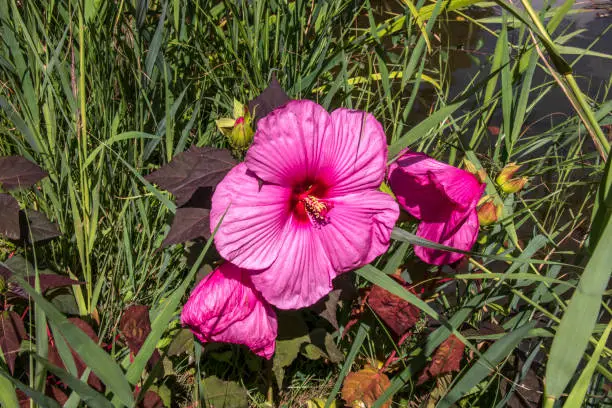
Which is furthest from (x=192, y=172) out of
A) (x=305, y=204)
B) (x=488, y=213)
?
(x=488, y=213)

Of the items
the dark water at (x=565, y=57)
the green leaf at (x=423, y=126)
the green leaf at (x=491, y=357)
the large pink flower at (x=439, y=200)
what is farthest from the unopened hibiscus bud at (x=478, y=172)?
the dark water at (x=565, y=57)

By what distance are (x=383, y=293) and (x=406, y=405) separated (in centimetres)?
30

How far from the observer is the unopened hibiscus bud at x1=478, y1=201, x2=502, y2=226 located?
1027 millimetres

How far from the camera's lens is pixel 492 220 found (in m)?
1.03

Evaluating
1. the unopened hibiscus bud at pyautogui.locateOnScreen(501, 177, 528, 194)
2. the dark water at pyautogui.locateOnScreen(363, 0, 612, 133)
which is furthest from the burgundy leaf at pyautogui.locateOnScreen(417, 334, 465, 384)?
the dark water at pyautogui.locateOnScreen(363, 0, 612, 133)

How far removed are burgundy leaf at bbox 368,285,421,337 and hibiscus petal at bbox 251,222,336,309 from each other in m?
0.22

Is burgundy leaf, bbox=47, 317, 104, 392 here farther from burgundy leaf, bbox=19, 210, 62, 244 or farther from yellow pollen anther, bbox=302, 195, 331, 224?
yellow pollen anther, bbox=302, 195, 331, 224

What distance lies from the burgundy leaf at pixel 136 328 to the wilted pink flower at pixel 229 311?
5.1 inches

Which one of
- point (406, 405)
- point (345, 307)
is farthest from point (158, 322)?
point (406, 405)

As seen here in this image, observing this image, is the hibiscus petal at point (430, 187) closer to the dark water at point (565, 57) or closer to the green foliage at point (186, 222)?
the green foliage at point (186, 222)

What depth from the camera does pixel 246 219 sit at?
0.85 meters

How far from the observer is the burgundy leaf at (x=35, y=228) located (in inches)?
40.9

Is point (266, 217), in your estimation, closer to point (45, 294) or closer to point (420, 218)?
point (420, 218)

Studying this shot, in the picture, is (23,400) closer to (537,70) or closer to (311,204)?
(311,204)
